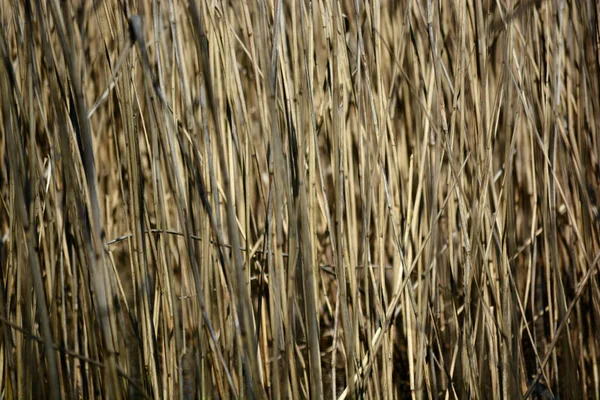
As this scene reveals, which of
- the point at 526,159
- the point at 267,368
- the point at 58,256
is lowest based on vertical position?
the point at 267,368

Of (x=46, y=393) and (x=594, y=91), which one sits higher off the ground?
(x=594, y=91)

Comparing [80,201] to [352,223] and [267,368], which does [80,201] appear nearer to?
[352,223]

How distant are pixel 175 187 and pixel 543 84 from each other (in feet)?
1.96

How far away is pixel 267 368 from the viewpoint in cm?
125

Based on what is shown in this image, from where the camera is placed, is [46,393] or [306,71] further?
[46,393]

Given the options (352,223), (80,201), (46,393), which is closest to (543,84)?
(352,223)

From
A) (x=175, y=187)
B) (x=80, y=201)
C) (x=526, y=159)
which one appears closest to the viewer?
(x=80, y=201)

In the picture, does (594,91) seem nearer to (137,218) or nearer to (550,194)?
(550,194)

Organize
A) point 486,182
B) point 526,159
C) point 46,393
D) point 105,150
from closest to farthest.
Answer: point 486,182, point 46,393, point 526,159, point 105,150

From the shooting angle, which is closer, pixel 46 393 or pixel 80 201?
pixel 80 201

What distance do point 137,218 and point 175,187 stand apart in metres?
0.07

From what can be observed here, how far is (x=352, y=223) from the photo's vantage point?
106 centimetres

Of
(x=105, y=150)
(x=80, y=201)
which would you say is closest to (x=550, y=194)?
(x=80, y=201)

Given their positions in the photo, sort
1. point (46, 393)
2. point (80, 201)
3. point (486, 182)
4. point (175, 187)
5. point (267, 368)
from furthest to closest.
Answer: point (267, 368)
point (46, 393)
point (486, 182)
point (175, 187)
point (80, 201)
